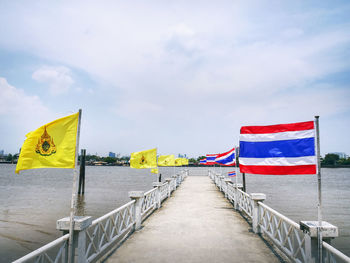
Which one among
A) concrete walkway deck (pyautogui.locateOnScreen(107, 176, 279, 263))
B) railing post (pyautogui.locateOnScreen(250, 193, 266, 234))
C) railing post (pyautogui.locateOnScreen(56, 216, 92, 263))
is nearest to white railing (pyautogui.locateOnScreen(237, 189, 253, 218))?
concrete walkway deck (pyautogui.locateOnScreen(107, 176, 279, 263))

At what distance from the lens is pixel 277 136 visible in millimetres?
5719

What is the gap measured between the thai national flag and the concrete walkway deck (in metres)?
2.47

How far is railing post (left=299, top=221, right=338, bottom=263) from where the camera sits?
175 inches

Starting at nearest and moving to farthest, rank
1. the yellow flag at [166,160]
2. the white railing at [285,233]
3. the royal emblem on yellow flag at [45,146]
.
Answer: the royal emblem on yellow flag at [45,146], the white railing at [285,233], the yellow flag at [166,160]

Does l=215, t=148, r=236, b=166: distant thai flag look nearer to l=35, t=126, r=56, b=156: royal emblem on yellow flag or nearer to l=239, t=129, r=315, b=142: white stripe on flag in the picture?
l=239, t=129, r=315, b=142: white stripe on flag

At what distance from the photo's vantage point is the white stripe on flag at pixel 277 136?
5.19 metres

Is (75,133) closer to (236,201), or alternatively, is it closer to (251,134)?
(251,134)

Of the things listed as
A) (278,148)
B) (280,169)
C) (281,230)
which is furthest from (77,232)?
(281,230)

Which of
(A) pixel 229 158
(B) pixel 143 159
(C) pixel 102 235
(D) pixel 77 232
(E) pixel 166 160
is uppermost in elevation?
(A) pixel 229 158

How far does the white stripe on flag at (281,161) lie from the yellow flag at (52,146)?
4.43 m

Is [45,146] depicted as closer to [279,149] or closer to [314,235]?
[279,149]

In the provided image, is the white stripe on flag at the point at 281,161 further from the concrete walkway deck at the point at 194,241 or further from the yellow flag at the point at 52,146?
the yellow flag at the point at 52,146

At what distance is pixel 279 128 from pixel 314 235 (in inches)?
97.2

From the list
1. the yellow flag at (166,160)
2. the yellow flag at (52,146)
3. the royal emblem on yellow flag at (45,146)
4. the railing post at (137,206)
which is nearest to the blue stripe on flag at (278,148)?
the yellow flag at (52,146)
